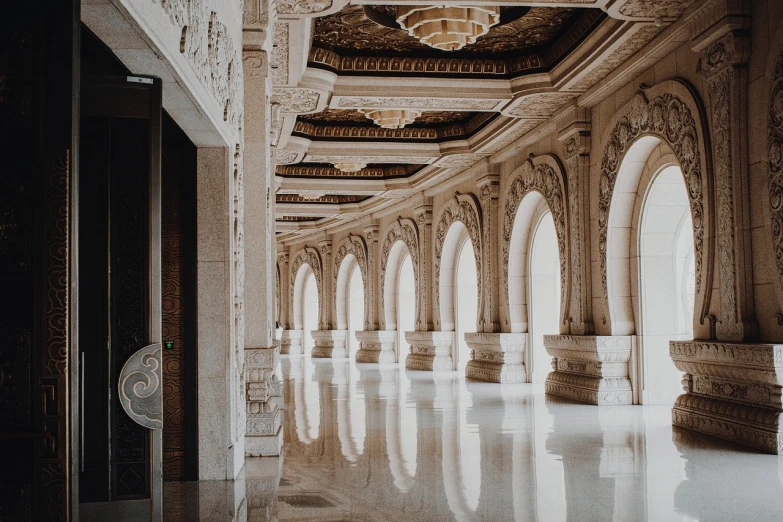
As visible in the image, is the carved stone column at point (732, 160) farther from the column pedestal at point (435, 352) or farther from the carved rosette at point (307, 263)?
the carved rosette at point (307, 263)

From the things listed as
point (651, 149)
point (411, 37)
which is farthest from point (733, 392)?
point (411, 37)

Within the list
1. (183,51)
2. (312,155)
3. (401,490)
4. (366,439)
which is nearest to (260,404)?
(366,439)

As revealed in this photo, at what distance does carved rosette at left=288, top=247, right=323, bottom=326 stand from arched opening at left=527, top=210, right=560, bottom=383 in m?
12.6

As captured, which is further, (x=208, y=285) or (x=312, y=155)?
(x=312, y=155)

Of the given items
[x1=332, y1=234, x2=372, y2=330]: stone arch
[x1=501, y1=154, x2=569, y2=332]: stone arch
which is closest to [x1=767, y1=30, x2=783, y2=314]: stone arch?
[x1=501, y1=154, x2=569, y2=332]: stone arch

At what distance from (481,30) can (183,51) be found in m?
5.02

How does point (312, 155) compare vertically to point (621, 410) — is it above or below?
above

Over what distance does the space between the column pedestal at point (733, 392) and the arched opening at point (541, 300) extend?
18.5ft

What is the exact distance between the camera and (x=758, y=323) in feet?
24.0

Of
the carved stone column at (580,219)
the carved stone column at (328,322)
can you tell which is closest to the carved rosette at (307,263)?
the carved stone column at (328,322)

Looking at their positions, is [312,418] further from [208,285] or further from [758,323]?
[758,323]

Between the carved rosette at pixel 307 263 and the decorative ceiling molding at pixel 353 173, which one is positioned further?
the carved rosette at pixel 307 263

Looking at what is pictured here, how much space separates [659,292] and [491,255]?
16.1 ft

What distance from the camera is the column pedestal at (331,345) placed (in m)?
24.8
